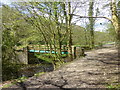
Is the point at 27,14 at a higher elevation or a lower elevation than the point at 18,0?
lower

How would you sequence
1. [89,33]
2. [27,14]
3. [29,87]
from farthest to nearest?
[89,33] < [27,14] < [29,87]

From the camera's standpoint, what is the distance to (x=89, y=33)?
1516 cm

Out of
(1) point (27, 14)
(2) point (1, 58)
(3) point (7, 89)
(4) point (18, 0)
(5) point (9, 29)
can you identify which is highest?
(4) point (18, 0)

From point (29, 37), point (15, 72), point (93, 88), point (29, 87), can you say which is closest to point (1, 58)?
point (15, 72)

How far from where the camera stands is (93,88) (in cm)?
232

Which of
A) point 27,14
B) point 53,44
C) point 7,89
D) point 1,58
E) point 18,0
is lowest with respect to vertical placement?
point 7,89

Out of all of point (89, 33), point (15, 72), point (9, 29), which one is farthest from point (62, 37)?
point (89, 33)

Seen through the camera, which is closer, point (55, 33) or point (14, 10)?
point (14, 10)

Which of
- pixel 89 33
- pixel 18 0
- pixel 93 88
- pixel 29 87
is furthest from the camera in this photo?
pixel 89 33

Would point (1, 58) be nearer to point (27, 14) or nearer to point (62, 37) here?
point (27, 14)

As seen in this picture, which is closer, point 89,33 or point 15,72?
point 15,72

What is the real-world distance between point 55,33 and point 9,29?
7.40 feet

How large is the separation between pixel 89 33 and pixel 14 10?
12.0 metres

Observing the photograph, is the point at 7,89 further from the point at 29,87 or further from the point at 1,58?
the point at 1,58
